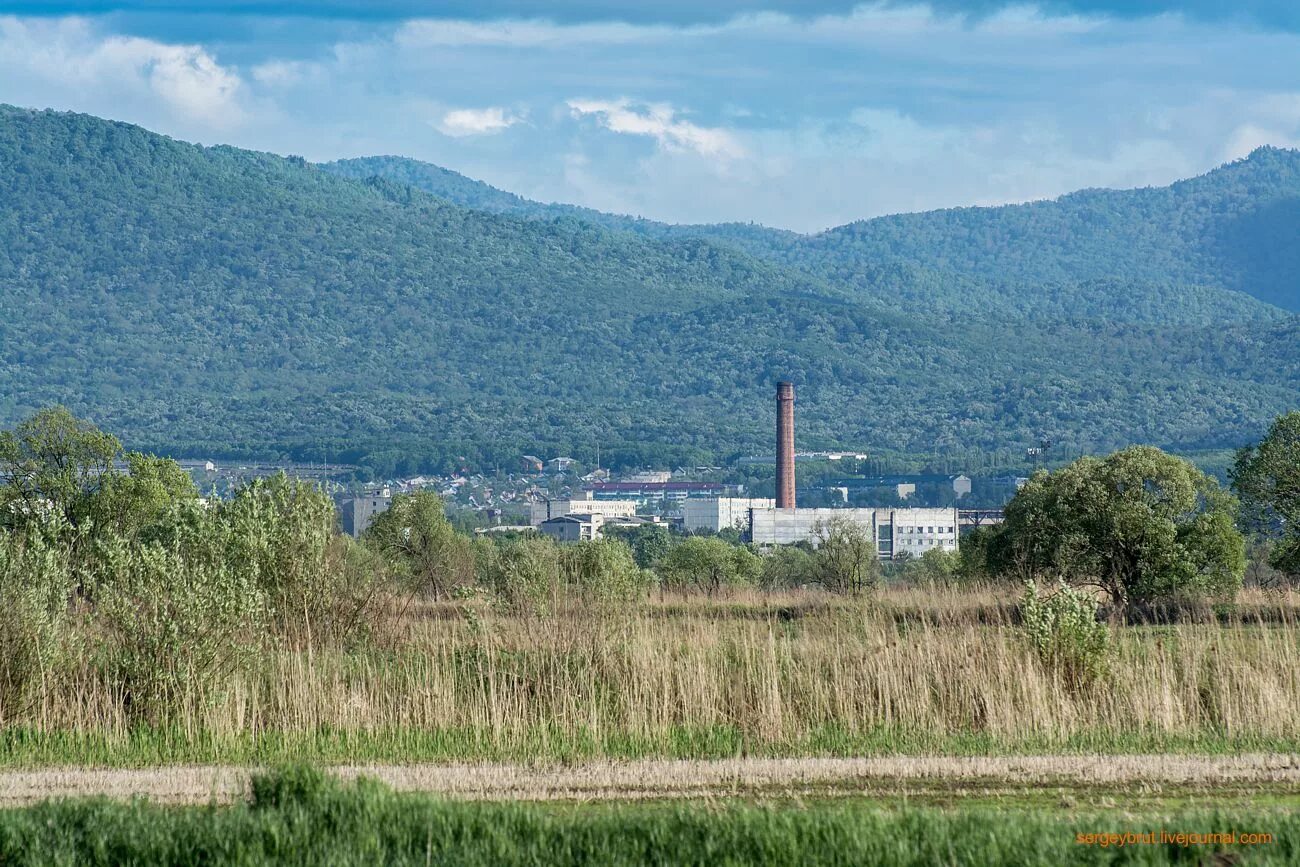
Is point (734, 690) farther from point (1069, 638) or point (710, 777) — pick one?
point (1069, 638)

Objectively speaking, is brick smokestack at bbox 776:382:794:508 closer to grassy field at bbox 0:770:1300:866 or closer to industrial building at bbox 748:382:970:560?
industrial building at bbox 748:382:970:560

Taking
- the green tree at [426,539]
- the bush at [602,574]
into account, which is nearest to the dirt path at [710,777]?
the bush at [602,574]

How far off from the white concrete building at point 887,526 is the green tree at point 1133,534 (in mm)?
141575

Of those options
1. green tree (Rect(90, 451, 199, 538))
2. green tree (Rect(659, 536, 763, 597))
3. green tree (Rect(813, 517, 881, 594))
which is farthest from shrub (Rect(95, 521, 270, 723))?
green tree (Rect(659, 536, 763, 597))

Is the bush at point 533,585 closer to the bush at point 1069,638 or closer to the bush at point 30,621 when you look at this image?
the bush at point 30,621

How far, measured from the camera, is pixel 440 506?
2253 inches

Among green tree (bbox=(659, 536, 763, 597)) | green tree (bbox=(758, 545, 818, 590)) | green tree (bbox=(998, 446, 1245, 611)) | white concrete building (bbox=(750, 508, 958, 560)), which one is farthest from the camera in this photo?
white concrete building (bbox=(750, 508, 958, 560))

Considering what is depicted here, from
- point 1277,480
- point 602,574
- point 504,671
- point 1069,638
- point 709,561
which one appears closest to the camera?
point 1069,638

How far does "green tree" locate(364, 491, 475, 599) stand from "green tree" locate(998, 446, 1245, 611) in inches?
701

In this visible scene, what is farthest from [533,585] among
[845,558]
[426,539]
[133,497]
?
[845,558]

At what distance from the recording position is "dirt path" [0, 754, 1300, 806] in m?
14.9

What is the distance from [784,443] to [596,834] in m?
178

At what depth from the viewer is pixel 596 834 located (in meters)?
12.3

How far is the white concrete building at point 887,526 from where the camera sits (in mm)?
182625
